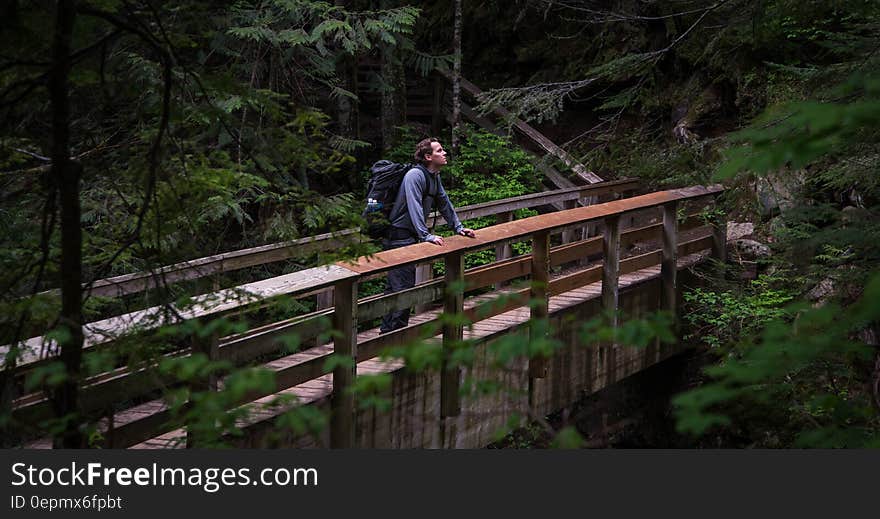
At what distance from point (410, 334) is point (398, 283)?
87 cm

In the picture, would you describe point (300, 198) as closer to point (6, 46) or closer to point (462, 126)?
point (6, 46)

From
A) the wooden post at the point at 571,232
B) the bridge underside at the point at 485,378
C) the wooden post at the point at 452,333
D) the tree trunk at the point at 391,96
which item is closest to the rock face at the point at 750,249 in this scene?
the bridge underside at the point at 485,378

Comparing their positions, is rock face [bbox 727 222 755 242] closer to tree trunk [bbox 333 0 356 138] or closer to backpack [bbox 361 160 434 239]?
backpack [bbox 361 160 434 239]

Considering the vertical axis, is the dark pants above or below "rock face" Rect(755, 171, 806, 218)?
below

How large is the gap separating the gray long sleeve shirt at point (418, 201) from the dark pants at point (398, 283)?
139 millimetres

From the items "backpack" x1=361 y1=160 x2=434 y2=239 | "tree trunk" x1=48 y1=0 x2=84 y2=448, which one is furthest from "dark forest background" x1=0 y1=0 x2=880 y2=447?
"backpack" x1=361 y1=160 x2=434 y2=239

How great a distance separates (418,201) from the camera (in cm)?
710

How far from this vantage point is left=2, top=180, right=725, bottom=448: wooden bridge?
4.20m

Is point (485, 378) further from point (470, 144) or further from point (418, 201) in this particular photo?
point (470, 144)

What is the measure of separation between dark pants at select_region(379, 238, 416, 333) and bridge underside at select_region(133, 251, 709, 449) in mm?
175

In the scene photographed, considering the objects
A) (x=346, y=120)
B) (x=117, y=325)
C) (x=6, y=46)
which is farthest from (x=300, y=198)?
(x=346, y=120)

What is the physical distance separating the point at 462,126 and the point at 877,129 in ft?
35.1

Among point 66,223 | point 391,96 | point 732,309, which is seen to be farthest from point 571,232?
point 66,223

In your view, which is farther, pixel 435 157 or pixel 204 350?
pixel 435 157
